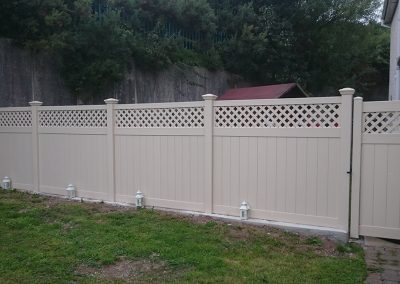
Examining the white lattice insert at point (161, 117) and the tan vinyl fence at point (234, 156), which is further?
the white lattice insert at point (161, 117)

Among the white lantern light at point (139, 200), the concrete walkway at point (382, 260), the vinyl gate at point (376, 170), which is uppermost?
the vinyl gate at point (376, 170)

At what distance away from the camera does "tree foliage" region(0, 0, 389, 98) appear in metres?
8.98

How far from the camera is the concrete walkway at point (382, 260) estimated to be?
369 centimetres

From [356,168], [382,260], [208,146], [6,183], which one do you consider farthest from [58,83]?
[382,260]

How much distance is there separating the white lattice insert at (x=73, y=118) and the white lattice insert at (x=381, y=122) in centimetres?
374

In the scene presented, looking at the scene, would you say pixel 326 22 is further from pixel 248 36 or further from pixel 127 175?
pixel 127 175

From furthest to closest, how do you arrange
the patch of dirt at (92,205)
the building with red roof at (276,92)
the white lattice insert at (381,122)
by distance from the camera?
the building with red roof at (276,92) < the patch of dirt at (92,205) < the white lattice insert at (381,122)

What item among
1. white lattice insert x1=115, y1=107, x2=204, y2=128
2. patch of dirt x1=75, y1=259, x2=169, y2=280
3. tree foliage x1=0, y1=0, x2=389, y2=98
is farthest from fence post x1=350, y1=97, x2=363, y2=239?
tree foliage x1=0, y1=0, x2=389, y2=98

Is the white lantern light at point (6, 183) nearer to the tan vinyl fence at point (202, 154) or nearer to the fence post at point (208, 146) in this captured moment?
the tan vinyl fence at point (202, 154)

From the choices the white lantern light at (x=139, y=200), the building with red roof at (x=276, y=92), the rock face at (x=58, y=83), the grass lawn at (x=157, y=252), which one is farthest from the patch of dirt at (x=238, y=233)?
the rock face at (x=58, y=83)

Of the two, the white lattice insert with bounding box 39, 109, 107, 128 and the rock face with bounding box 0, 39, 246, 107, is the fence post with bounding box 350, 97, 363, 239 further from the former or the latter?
the rock face with bounding box 0, 39, 246, 107

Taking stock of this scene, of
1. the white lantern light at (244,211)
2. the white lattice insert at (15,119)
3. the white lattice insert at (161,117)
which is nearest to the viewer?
the white lantern light at (244,211)

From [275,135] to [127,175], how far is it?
2.38 m

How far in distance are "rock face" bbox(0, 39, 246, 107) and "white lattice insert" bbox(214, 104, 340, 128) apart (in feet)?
16.0
